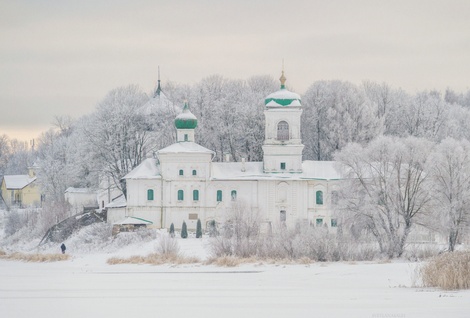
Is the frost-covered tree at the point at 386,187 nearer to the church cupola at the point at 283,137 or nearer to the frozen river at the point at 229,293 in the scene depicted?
the frozen river at the point at 229,293

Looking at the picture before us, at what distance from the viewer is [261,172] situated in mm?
48906

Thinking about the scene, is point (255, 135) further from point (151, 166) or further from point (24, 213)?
point (24, 213)

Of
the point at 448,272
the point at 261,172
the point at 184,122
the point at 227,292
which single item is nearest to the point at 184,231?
the point at 261,172

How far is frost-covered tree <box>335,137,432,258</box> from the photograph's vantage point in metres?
37.4

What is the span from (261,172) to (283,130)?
2.53 metres

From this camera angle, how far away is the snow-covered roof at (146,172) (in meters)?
47.7

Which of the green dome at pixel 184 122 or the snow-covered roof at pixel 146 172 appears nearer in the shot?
the snow-covered roof at pixel 146 172

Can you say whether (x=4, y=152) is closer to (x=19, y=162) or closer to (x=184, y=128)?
(x=19, y=162)

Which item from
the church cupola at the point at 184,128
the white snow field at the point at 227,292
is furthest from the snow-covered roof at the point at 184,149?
the white snow field at the point at 227,292

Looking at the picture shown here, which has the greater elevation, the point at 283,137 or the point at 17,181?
the point at 283,137

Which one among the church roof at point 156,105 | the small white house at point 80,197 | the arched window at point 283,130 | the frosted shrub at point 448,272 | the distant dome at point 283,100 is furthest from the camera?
the small white house at point 80,197

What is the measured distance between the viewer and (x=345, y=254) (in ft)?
114

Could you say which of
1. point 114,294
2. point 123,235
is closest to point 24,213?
point 123,235

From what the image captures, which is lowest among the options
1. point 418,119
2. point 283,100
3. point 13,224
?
point 13,224
